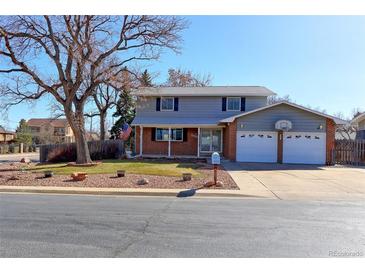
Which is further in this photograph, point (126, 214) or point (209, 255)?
point (126, 214)

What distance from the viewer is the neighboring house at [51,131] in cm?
6719

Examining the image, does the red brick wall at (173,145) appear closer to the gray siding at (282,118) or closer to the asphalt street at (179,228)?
the gray siding at (282,118)

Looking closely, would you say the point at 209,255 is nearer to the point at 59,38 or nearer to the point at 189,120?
the point at 59,38

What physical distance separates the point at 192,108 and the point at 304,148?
33.5 feet

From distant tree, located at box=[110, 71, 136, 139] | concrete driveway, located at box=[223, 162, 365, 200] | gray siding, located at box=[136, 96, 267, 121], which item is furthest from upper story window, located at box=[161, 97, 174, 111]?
concrete driveway, located at box=[223, 162, 365, 200]

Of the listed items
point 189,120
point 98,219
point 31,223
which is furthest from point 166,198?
point 189,120

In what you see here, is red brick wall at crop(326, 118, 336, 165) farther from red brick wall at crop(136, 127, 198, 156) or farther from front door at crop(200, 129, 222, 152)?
red brick wall at crop(136, 127, 198, 156)

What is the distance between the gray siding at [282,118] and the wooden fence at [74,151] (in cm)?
1071

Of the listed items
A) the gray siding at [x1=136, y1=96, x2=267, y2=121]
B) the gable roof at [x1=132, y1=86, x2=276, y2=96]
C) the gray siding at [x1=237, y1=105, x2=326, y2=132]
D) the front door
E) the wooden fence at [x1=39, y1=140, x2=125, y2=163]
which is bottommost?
the wooden fence at [x1=39, y1=140, x2=125, y2=163]

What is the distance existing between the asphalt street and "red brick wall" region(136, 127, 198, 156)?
60.4ft

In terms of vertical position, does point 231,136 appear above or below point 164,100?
below

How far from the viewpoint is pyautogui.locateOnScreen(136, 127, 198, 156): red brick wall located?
94.2ft

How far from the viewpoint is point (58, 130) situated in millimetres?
81875

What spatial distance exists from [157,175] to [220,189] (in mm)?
4424
